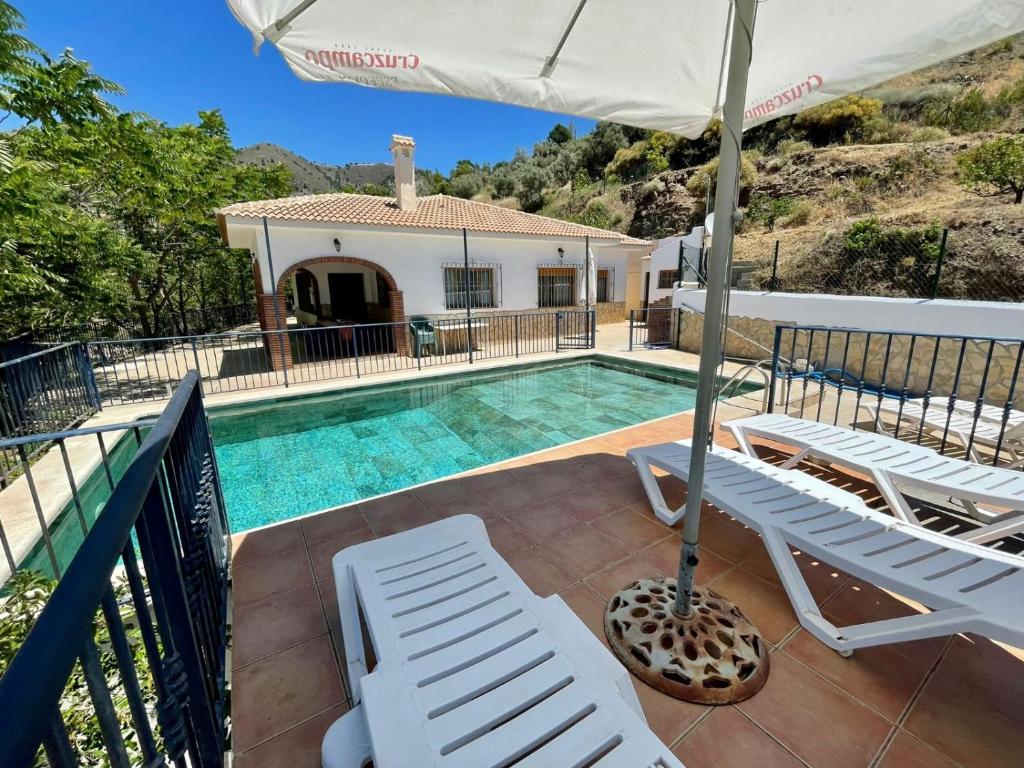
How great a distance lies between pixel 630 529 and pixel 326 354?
415 inches

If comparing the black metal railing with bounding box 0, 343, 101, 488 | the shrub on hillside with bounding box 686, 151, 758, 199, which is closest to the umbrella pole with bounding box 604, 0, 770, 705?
the black metal railing with bounding box 0, 343, 101, 488

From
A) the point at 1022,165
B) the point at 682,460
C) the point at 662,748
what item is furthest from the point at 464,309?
the point at 1022,165

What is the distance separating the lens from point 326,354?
11469 millimetres

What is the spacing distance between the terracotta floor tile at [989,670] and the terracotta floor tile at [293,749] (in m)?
2.35

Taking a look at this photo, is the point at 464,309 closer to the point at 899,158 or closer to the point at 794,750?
the point at 794,750

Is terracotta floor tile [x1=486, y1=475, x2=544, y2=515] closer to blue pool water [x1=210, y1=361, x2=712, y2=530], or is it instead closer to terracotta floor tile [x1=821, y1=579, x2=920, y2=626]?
blue pool water [x1=210, y1=361, x2=712, y2=530]

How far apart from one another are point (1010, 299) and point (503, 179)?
32790 mm

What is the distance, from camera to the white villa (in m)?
9.77

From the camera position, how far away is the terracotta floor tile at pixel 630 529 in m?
2.57

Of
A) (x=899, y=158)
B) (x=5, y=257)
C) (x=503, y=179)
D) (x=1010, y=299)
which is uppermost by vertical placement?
(x=503, y=179)

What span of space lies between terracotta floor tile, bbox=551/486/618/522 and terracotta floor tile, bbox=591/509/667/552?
7cm

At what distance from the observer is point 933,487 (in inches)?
92.7

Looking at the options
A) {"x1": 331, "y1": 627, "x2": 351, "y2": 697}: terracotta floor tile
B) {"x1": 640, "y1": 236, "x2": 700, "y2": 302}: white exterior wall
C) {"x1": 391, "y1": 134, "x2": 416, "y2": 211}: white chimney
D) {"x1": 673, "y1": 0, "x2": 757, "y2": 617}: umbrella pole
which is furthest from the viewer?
{"x1": 640, "y1": 236, "x2": 700, "y2": 302}: white exterior wall

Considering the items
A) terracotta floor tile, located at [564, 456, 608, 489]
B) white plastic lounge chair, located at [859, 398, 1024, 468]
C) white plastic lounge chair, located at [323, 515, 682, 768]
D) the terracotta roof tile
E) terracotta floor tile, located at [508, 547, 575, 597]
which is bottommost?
terracotta floor tile, located at [508, 547, 575, 597]
